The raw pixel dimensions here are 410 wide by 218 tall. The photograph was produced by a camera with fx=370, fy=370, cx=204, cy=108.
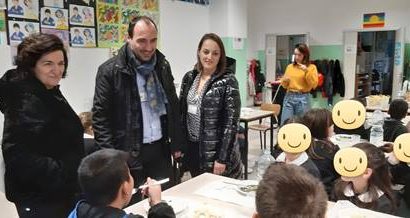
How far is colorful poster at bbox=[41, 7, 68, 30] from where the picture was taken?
12.1 ft

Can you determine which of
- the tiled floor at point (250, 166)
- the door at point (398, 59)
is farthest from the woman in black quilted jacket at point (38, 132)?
the door at point (398, 59)

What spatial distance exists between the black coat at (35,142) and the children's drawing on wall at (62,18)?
250 cm

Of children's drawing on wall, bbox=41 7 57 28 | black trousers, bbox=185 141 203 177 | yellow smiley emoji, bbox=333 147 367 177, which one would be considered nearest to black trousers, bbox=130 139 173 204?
black trousers, bbox=185 141 203 177

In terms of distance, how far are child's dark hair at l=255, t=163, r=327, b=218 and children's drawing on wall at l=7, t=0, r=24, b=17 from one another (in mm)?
3268

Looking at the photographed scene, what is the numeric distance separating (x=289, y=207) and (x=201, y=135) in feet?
4.19

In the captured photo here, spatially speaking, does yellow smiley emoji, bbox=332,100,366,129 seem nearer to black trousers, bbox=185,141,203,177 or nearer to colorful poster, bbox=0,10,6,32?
black trousers, bbox=185,141,203,177

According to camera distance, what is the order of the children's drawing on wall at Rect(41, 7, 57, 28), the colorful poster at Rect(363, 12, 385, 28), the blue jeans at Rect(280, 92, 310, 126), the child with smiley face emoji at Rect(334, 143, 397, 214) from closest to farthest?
the child with smiley face emoji at Rect(334, 143, 397, 214) < the children's drawing on wall at Rect(41, 7, 57, 28) < the blue jeans at Rect(280, 92, 310, 126) < the colorful poster at Rect(363, 12, 385, 28)

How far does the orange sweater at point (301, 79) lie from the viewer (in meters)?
4.32

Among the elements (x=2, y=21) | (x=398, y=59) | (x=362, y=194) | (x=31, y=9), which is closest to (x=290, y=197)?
(x=362, y=194)

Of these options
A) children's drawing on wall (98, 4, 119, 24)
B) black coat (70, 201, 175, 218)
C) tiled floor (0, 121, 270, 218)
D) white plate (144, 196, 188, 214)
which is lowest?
tiled floor (0, 121, 270, 218)

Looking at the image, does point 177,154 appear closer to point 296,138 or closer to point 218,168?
point 218,168

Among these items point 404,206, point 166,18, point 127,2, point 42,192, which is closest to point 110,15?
point 127,2

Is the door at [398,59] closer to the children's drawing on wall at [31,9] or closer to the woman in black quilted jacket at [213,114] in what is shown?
the woman in black quilted jacket at [213,114]

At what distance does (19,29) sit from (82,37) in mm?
701
